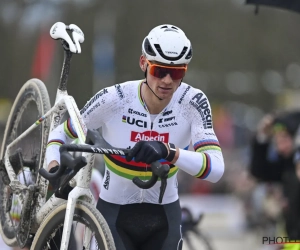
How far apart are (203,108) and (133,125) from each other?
0.46m

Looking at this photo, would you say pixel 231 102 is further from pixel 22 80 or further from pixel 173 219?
pixel 173 219

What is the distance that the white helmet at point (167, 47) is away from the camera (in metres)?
5.34

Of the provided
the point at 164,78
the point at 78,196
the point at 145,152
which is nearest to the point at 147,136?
the point at 164,78

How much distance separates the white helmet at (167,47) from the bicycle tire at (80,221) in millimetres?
1000

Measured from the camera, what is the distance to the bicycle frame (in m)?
5.12

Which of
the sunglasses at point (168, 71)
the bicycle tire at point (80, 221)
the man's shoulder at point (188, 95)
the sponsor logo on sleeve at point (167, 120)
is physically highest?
the sunglasses at point (168, 71)

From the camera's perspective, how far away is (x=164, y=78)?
5.35m

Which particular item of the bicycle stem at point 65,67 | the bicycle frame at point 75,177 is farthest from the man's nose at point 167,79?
the bicycle stem at point 65,67

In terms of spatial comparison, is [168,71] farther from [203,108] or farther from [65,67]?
[65,67]

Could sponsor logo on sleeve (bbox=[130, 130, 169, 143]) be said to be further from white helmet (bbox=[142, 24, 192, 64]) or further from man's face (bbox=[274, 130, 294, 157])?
man's face (bbox=[274, 130, 294, 157])

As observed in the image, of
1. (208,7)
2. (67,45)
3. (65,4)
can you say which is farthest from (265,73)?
(67,45)

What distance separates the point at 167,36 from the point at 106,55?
28.7 m

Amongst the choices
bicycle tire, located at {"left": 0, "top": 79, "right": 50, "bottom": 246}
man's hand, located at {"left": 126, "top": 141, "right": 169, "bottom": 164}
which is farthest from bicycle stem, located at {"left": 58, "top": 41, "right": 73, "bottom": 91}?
man's hand, located at {"left": 126, "top": 141, "right": 169, "bottom": 164}

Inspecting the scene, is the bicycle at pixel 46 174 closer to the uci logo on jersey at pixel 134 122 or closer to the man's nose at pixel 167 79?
the uci logo on jersey at pixel 134 122
